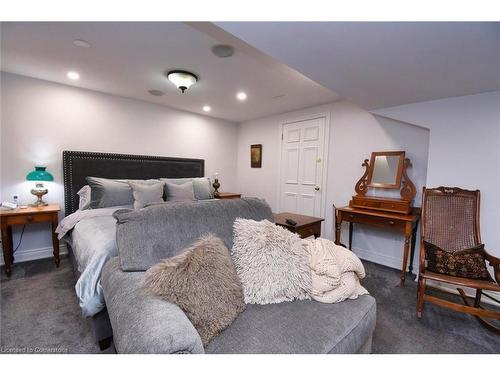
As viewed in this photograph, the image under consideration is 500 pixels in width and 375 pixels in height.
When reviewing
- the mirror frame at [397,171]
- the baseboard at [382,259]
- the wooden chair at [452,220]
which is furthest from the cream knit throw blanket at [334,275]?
the baseboard at [382,259]

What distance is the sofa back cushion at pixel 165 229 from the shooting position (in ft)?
3.84

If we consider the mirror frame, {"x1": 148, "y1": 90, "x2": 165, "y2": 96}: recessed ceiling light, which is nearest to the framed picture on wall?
{"x1": 148, "y1": 90, "x2": 165, "y2": 96}: recessed ceiling light

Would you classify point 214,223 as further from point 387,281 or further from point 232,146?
point 232,146

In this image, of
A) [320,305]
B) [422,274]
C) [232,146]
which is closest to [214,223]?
[320,305]

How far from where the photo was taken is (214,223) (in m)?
1.42

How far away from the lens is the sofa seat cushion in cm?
89

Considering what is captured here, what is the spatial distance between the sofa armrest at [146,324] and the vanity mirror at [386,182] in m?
2.60

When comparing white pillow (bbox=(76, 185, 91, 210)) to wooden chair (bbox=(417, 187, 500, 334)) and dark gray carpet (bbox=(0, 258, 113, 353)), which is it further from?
wooden chair (bbox=(417, 187, 500, 334))

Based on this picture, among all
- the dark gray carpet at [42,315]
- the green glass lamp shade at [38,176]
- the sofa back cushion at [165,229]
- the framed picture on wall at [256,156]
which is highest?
the framed picture on wall at [256,156]

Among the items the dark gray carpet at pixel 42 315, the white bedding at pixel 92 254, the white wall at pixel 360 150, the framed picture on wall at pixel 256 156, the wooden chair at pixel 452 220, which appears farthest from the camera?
the framed picture on wall at pixel 256 156

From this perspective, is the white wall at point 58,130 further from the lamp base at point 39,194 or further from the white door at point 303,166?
the white door at point 303,166

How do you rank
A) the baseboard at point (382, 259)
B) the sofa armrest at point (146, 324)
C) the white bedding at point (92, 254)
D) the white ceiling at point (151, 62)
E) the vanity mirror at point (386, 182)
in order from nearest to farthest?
the sofa armrest at point (146, 324) < the white bedding at point (92, 254) < the white ceiling at point (151, 62) < the vanity mirror at point (386, 182) < the baseboard at point (382, 259)

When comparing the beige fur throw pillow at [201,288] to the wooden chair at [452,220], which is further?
the wooden chair at [452,220]
